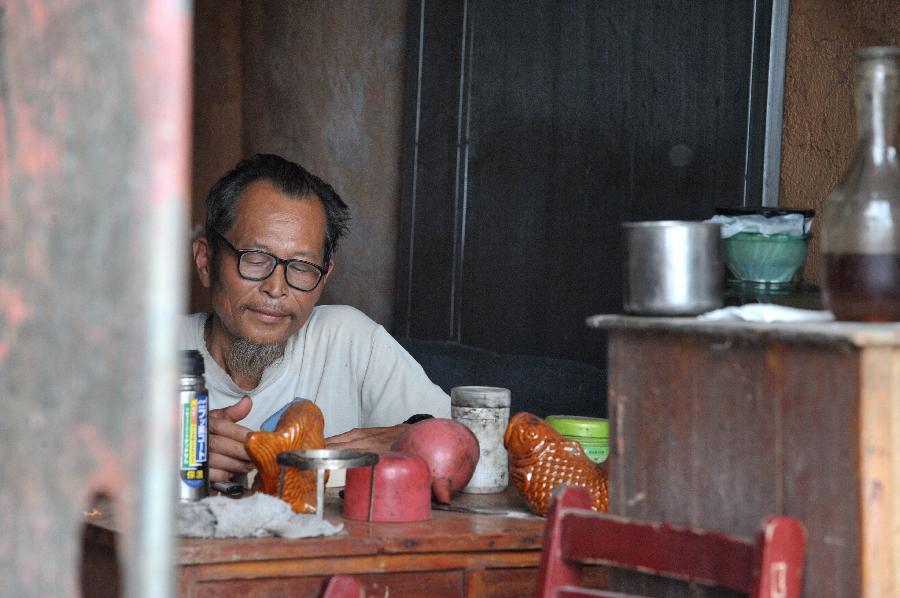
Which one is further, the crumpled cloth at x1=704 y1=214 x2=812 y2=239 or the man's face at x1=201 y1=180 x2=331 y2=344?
the man's face at x1=201 y1=180 x2=331 y2=344

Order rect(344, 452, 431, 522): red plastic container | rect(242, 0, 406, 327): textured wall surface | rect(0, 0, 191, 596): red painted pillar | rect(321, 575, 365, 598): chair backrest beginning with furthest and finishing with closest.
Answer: rect(242, 0, 406, 327): textured wall surface < rect(344, 452, 431, 522): red plastic container < rect(321, 575, 365, 598): chair backrest < rect(0, 0, 191, 596): red painted pillar

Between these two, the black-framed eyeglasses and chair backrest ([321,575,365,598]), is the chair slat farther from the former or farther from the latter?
the black-framed eyeglasses

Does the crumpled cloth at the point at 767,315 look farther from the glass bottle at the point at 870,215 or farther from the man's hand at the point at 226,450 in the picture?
the man's hand at the point at 226,450

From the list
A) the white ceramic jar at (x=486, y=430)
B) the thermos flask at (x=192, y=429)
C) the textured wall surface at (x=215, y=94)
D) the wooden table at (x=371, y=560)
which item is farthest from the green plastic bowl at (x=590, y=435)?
the textured wall surface at (x=215, y=94)

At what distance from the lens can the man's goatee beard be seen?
3.32 m

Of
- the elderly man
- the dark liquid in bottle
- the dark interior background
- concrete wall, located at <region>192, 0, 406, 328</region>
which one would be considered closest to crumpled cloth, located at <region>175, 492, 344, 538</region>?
the dark liquid in bottle

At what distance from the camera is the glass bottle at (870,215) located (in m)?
1.51

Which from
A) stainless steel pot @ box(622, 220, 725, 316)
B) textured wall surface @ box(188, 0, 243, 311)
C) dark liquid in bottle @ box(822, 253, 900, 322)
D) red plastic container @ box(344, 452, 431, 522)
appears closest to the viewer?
dark liquid in bottle @ box(822, 253, 900, 322)

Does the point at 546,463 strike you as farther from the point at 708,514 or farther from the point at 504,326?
the point at 504,326

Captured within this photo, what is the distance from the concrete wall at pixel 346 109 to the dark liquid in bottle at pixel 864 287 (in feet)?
11.5

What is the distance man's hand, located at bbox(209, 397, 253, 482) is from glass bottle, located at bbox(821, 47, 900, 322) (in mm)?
1333

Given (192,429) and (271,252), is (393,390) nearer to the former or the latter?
(271,252)

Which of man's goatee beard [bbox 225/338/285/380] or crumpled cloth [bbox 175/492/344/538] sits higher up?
man's goatee beard [bbox 225/338/285/380]

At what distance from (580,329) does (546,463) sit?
1502mm
